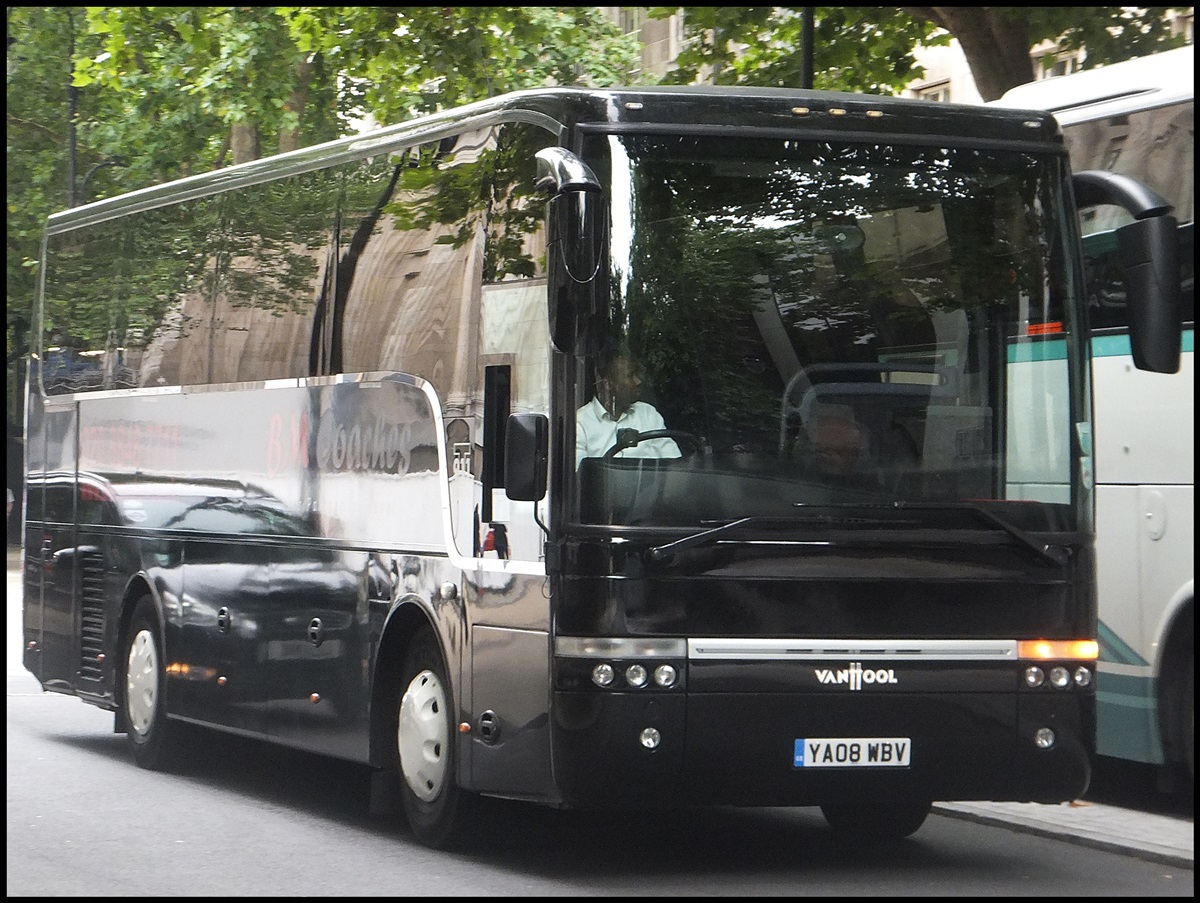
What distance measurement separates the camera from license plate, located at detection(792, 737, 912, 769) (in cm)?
892

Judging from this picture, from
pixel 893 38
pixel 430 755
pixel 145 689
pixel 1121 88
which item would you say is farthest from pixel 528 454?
pixel 893 38

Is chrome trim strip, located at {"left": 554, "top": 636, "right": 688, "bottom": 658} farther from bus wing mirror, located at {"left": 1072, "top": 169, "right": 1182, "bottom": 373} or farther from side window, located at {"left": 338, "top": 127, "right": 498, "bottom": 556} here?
bus wing mirror, located at {"left": 1072, "top": 169, "right": 1182, "bottom": 373}

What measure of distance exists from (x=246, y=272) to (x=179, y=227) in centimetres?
146

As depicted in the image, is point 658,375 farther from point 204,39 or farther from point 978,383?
point 204,39

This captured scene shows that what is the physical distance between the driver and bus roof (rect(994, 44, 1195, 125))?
3830 millimetres

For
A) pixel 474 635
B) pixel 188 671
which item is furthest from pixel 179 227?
pixel 474 635

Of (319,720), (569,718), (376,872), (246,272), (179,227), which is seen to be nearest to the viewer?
(569,718)

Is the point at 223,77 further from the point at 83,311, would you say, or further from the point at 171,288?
the point at 171,288

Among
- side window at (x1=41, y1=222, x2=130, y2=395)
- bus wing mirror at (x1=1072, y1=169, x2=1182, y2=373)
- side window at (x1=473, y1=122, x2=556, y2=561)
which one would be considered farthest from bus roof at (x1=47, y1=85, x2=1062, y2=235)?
side window at (x1=41, y1=222, x2=130, y2=395)

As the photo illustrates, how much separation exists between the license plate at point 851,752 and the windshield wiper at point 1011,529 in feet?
2.91

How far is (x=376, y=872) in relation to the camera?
939 cm

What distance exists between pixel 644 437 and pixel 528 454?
1.49 ft

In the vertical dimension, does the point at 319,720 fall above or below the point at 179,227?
below

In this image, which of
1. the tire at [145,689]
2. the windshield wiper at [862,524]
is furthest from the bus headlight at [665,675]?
the tire at [145,689]
